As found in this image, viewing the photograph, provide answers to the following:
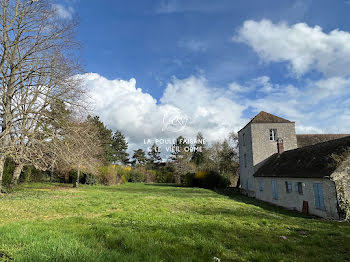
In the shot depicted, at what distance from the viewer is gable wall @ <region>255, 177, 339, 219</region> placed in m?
12.3

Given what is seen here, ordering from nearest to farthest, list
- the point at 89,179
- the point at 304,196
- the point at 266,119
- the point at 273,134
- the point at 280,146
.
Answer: the point at 304,196 → the point at 280,146 → the point at 273,134 → the point at 266,119 → the point at 89,179

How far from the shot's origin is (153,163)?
75.6 metres

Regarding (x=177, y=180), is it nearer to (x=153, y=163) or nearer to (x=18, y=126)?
(x=153, y=163)

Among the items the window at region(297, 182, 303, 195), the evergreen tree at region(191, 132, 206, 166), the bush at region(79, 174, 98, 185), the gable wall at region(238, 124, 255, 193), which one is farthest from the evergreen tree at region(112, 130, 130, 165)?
the window at region(297, 182, 303, 195)

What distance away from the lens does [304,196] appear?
1495 cm

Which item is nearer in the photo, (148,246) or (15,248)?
(15,248)

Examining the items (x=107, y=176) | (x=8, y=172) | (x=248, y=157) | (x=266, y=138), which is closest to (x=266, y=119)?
(x=266, y=138)

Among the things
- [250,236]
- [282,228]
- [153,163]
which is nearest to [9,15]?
[250,236]

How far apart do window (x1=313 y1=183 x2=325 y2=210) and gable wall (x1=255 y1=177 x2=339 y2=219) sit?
0.72 ft

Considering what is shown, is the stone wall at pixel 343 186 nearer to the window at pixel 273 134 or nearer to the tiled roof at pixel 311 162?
the tiled roof at pixel 311 162

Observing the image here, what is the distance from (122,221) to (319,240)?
5937mm

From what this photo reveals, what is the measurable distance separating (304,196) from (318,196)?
4.97 feet

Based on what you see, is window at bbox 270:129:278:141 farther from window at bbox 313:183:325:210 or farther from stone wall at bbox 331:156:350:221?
stone wall at bbox 331:156:350:221

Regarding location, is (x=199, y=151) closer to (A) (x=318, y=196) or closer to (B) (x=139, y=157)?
(B) (x=139, y=157)
